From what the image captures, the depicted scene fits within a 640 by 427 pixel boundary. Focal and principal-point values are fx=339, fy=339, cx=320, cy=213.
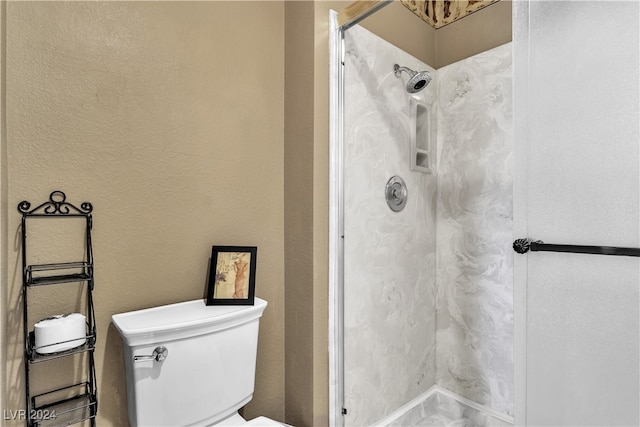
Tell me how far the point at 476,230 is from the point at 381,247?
1.85 ft

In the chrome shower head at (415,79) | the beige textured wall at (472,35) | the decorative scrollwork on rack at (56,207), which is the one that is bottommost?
the decorative scrollwork on rack at (56,207)

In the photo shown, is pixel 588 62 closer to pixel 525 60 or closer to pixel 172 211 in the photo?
pixel 525 60

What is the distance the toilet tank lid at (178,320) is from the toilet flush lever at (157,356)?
28 millimetres

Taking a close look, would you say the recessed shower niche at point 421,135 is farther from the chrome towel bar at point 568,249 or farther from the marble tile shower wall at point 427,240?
the chrome towel bar at point 568,249

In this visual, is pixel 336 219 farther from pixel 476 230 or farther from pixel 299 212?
pixel 476 230

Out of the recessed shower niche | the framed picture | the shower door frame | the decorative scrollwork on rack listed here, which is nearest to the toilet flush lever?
the framed picture

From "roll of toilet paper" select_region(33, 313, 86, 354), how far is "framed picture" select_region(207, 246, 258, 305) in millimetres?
390

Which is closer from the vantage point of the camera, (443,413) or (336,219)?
(336,219)

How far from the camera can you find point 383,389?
1582mm

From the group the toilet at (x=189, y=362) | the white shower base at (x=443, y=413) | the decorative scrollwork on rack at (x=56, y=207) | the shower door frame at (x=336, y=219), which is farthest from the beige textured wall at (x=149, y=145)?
the white shower base at (x=443, y=413)

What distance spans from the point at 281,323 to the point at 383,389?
587 millimetres

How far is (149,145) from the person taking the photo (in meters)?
1.15

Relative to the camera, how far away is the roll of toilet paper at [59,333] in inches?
34.5

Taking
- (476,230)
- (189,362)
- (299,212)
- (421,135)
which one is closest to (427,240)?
(476,230)
